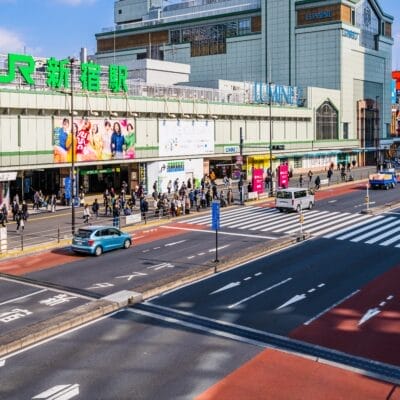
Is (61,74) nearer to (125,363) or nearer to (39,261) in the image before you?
(39,261)

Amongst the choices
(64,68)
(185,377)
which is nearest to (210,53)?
(64,68)

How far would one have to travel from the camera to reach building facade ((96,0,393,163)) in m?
109

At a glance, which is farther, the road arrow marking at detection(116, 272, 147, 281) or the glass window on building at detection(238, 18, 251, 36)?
the glass window on building at detection(238, 18, 251, 36)

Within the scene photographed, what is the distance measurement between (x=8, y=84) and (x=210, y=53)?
79729mm

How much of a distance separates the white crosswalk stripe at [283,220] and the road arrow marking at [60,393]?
26.5 metres

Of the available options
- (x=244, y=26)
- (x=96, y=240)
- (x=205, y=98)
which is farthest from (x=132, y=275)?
(x=244, y=26)

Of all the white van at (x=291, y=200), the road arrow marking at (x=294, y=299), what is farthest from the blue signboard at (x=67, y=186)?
the road arrow marking at (x=294, y=299)

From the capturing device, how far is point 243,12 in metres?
118

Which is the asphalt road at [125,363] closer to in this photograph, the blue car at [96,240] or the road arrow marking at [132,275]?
the road arrow marking at [132,275]

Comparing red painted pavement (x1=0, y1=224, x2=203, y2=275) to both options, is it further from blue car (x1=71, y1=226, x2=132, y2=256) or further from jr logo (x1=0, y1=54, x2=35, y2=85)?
jr logo (x1=0, y1=54, x2=35, y2=85)

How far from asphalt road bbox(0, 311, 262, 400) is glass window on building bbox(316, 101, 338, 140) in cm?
8209

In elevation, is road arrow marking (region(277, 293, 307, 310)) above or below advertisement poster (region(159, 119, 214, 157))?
below

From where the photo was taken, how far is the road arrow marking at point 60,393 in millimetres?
14461

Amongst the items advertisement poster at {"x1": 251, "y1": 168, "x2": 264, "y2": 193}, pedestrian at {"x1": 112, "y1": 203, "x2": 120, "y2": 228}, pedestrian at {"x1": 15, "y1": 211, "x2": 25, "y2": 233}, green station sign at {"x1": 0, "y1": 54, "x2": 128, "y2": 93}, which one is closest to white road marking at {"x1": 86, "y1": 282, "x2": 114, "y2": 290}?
pedestrian at {"x1": 112, "y1": 203, "x2": 120, "y2": 228}
